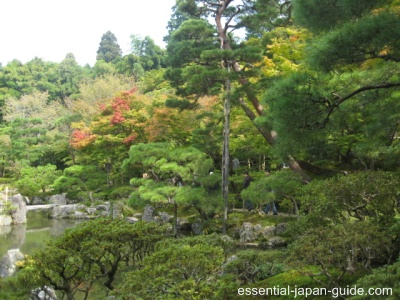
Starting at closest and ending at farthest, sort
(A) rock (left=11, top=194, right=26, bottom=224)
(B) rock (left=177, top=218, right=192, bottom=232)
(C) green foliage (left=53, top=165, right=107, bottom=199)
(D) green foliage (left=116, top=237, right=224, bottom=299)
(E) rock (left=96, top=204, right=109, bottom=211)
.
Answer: (D) green foliage (left=116, top=237, right=224, bottom=299) < (B) rock (left=177, top=218, right=192, bottom=232) < (A) rock (left=11, top=194, right=26, bottom=224) < (E) rock (left=96, top=204, right=109, bottom=211) < (C) green foliage (left=53, top=165, right=107, bottom=199)

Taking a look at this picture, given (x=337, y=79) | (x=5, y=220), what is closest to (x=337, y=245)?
(x=337, y=79)

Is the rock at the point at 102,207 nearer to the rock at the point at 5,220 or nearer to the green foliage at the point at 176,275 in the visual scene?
the rock at the point at 5,220

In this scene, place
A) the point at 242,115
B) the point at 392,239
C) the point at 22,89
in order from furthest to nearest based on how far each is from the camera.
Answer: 1. the point at 22,89
2. the point at 242,115
3. the point at 392,239

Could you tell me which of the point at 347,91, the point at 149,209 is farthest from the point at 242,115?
the point at 347,91

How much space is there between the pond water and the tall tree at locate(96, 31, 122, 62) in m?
28.2

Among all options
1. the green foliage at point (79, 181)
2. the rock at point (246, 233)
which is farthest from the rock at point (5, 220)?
the rock at point (246, 233)

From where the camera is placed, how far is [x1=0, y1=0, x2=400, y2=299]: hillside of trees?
3.78 meters

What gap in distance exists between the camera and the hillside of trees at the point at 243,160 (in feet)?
12.4

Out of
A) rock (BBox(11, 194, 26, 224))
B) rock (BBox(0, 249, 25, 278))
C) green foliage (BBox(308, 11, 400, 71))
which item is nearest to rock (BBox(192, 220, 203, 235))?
rock (BBox(0, 249, 25, 278))

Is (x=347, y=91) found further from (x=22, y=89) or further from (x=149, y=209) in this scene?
(x=22, y=89)

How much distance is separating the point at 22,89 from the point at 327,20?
112 feet

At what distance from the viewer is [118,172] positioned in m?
17.2

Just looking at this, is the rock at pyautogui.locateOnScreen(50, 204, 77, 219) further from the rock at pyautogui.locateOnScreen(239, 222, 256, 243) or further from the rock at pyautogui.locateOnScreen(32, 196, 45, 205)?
the rock at pyautogui.locateOnScreen(239, 222, 256, 243)

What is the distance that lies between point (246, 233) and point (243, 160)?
17.9 feet
